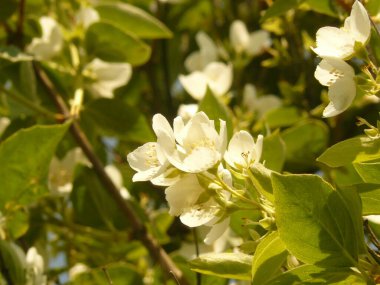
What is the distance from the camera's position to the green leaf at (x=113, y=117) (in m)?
1.52

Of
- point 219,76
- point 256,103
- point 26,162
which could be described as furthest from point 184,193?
point 256,103

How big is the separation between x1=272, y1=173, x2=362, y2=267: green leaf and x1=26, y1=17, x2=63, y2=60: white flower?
3.02 ft

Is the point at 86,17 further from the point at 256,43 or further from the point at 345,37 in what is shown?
the point at 345,37

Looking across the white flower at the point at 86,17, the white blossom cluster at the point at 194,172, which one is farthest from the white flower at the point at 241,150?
the white flower at the point at 86,17

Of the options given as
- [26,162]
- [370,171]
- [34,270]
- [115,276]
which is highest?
[370,171]

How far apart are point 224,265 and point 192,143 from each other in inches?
5.3

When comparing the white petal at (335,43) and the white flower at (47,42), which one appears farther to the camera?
the white flower at (47,42)

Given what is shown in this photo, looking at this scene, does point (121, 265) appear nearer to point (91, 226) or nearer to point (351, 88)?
point (91, 226)

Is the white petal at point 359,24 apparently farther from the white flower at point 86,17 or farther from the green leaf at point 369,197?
the white flower at point 86,17

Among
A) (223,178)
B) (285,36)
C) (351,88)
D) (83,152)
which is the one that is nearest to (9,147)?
(83,152)

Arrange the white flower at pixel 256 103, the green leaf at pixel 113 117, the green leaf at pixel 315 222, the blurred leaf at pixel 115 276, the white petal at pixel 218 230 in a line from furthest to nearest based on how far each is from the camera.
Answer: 1. the white flower at pixel 256 103
2. the green leaf at pixel 113 117
3. the blurred leaf at pixel 115 276
4. the white petal at pixel 218 230
5. the green leaf at pixel 315 222

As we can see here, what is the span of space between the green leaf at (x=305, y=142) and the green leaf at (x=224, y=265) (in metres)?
0.72

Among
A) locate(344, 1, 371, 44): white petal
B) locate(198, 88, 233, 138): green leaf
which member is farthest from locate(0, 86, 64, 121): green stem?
locate(344, 1, 371, 44): white petal

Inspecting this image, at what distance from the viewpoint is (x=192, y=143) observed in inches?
31.9
